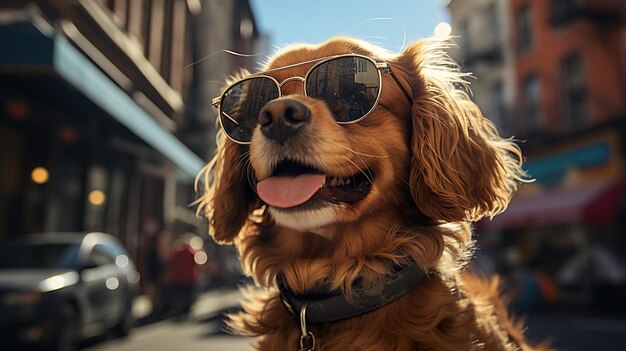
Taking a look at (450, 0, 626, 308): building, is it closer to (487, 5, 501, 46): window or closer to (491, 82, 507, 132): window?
(491, 82, 507, 132): window

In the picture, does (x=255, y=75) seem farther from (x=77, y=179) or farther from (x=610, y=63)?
(x=610, y=63)

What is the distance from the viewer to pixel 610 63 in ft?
55.0

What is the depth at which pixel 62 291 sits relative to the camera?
6262mm

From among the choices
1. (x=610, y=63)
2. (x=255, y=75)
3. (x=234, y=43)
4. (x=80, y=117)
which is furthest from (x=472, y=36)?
(x=255, y=75)

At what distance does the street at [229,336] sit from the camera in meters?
7.18

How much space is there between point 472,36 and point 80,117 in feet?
58.8

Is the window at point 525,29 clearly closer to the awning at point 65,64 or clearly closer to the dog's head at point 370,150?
the awning at point 65,64

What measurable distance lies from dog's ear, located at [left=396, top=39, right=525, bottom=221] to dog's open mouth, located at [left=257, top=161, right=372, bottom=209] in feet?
0.65

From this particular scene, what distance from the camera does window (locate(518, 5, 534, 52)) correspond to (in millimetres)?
21125

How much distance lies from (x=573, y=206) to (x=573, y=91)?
16.6 ft

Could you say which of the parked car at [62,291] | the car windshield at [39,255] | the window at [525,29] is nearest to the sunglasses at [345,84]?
the parked car at [62,291]

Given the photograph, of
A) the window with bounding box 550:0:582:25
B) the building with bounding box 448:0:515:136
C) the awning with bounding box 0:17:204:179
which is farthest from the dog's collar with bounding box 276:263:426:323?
the building with bounding box 448:0:515:136

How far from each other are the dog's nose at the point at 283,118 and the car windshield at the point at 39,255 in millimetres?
5758

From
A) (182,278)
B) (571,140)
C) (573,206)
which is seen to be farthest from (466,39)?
(182,278)
